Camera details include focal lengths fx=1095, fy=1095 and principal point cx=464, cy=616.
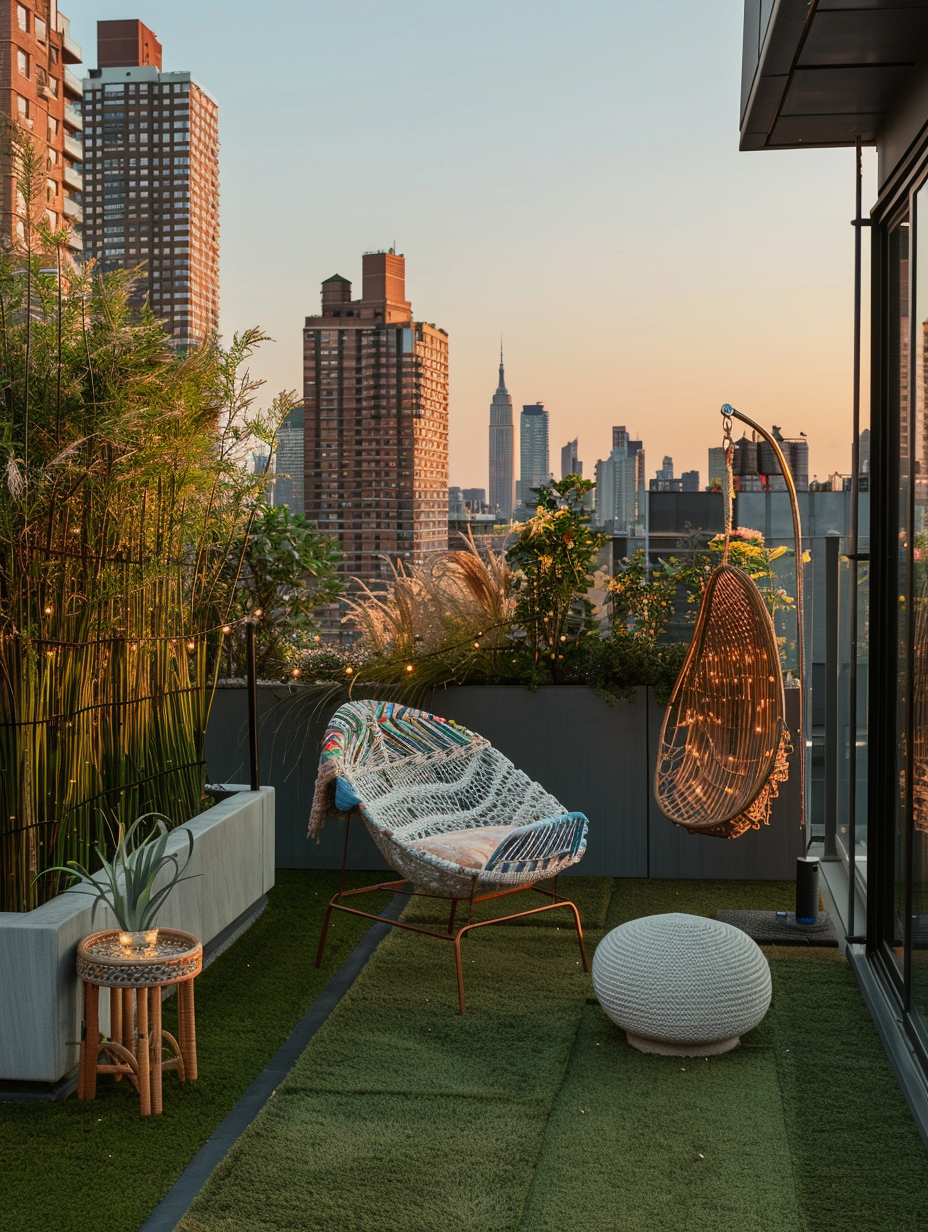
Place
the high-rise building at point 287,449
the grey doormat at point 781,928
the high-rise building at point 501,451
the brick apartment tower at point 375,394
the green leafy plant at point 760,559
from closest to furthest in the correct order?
the grey doormat at point 781,928 < the high-rise building at point 287,449 < the green leafy plant at point 760,559 < the high-rise building at point 501,451 < the brick apartment tower at point 375,394

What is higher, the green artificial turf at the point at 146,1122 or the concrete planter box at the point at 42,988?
the concrete planter box at the point at 42,988

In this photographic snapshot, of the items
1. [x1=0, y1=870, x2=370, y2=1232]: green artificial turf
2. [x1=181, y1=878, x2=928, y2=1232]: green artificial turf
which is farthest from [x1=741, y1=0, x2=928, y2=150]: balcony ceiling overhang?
[x1=0, y1=870, x2=370, y2=1232]: green artificial turf

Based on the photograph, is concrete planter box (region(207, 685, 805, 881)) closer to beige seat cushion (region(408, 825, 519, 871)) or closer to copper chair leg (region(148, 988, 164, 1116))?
beige seat cushion (region(408, 825, 519, 871))

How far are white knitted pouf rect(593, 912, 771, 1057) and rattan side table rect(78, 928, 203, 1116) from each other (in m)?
1.15

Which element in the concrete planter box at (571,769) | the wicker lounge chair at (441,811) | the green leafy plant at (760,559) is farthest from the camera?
the green leafy plant at (760,559)

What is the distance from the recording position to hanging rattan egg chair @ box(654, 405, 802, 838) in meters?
4.11

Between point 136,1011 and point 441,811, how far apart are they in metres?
1.69

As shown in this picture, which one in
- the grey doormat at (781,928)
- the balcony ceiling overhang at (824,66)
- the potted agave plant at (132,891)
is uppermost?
the balcony ceiling overhang at (824,66)

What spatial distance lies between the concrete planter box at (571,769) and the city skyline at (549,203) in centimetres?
210

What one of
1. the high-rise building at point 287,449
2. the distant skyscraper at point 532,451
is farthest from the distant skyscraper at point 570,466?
the high-rise building at point 287,449

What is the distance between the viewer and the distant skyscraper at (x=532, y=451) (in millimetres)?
5508

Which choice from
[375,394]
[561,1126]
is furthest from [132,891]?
[375,394]

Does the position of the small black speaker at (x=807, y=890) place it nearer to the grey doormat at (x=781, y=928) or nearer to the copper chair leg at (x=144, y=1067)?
the grey doormat at (x=781, y=928)

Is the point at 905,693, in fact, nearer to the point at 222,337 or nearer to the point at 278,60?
the point at 222,337
